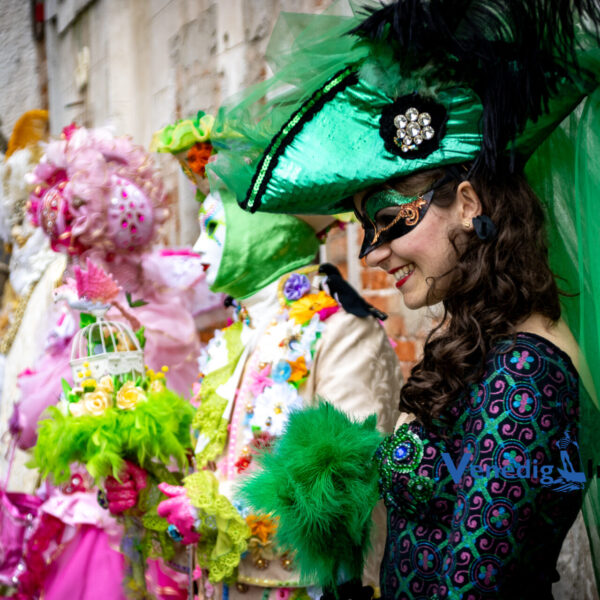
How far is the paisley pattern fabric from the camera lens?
3.97 ft

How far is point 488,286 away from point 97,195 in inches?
73.3

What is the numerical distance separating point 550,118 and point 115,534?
77.7 inches

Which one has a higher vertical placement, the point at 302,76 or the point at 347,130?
the point at 302,76

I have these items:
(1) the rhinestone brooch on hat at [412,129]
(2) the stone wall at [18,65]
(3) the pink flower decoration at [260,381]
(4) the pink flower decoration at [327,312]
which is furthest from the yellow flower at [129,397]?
(2) the stone wall at [18,65]

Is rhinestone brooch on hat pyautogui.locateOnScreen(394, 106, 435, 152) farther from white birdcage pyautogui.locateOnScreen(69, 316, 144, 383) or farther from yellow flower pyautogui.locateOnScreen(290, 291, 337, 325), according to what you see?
white birdcage pyautogui.locateOnScreen(69, 316, 144, 383)

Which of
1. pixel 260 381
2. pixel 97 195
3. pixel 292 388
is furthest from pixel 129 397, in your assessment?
pixel 97 195

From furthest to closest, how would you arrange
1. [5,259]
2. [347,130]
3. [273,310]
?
[5,259]
[273,310]
[347,130]

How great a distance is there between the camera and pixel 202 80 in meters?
3.93

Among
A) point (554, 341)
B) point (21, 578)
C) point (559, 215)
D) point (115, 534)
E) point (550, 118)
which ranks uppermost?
point (550, 118)

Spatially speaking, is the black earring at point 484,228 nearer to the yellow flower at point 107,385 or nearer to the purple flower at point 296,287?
the purple flower at point 296,287

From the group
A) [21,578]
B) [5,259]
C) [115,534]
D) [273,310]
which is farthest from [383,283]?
[5,259]

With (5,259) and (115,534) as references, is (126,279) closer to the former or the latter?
(115,534)

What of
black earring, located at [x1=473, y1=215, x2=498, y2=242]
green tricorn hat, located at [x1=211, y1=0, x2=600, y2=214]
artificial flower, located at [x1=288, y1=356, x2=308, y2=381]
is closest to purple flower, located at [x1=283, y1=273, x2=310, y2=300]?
artificial flower, located at [x1=288, y1=356, x2=308, y2=381]

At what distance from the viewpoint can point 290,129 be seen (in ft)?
4.98
